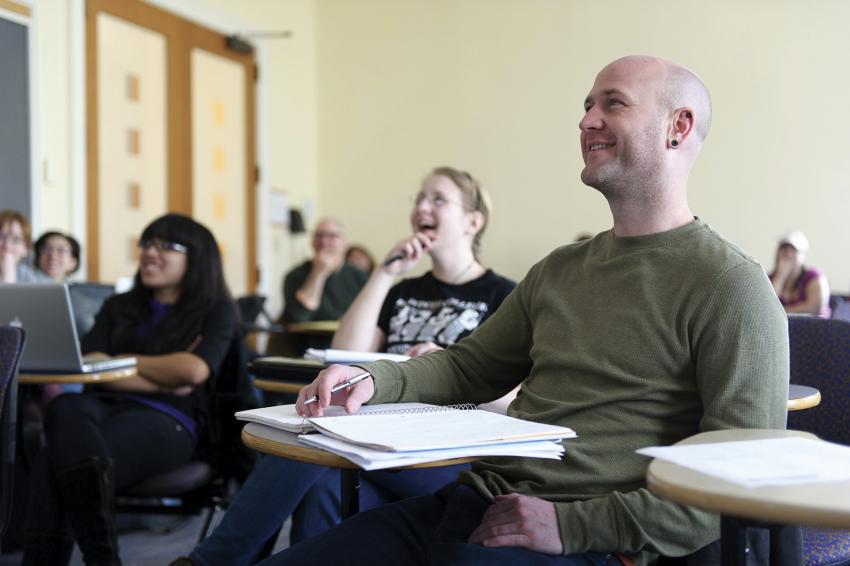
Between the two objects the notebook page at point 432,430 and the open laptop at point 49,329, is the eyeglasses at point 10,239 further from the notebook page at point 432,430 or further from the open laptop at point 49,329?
the notebook page at point 432,430

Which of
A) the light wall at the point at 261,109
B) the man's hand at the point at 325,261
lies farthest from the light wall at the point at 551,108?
the man's hand at the point at 325,261

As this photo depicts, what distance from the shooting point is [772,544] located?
1.27 metres

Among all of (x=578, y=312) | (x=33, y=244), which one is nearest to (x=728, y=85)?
(x=33, y=244)

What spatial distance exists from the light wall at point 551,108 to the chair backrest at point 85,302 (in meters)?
3.79

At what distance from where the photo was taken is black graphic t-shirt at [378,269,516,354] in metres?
2.60

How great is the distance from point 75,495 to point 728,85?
554 cm

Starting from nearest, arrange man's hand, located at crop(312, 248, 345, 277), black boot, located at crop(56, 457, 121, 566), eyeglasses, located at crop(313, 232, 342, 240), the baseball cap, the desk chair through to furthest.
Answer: black boot, located at crop(56, 457, 121, 566) < the desk chair < man's hand, located at crop(312, 248, 345, 277) < eyeglasses, located at crop(313, 232, 342, 240) < the baseball cap

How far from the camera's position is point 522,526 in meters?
1.23

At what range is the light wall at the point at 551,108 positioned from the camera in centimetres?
643

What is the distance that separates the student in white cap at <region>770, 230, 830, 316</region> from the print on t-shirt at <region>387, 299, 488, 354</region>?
366 centimetres

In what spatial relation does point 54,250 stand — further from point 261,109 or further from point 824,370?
point 824,370

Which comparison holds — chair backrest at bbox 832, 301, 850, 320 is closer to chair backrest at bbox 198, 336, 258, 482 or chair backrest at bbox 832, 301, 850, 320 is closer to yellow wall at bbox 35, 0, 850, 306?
chair backrest at bbox 198, 336, 258, 482

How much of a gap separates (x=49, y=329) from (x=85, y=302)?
1.43 meters

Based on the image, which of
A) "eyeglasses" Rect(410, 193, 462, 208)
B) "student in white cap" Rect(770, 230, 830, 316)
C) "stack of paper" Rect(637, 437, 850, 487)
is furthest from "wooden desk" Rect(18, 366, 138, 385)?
"student in white cap" Rect(770, 230, 830, 316)
